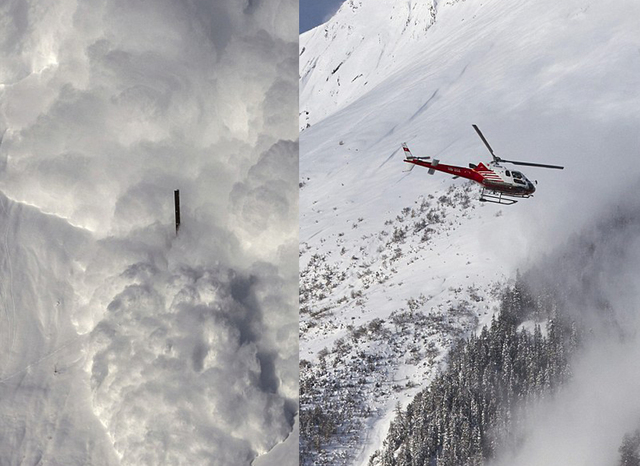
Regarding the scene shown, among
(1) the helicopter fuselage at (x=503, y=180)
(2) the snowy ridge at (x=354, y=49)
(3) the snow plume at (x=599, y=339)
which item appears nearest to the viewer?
(1) the helicopter fuselage at (x=503, y=180)

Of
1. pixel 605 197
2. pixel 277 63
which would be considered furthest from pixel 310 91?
pixel 277 63

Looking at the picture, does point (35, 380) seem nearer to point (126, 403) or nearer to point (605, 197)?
point (126, 403)

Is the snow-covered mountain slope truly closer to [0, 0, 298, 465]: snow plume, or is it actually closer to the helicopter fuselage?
the helicopter fuselage

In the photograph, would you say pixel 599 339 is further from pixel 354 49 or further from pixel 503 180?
pixel 354 49

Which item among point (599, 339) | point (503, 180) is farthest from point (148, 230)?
point (599, 339)

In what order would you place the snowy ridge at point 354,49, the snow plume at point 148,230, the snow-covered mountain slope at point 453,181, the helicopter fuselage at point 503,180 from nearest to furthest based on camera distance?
the snow plume at point 148,230
the helicopter fuselage at point 503,180
the snow-covered mountain slope at point 453,181
the snowy ridge at point 354,49

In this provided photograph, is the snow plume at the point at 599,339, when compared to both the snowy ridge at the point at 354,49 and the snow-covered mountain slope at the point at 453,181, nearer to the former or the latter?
the snow-covered mountain slope at the point at 453,181

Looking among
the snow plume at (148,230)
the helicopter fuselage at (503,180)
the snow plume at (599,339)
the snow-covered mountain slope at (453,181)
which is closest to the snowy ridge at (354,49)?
the snow-covered mountain slope at (453,181)
